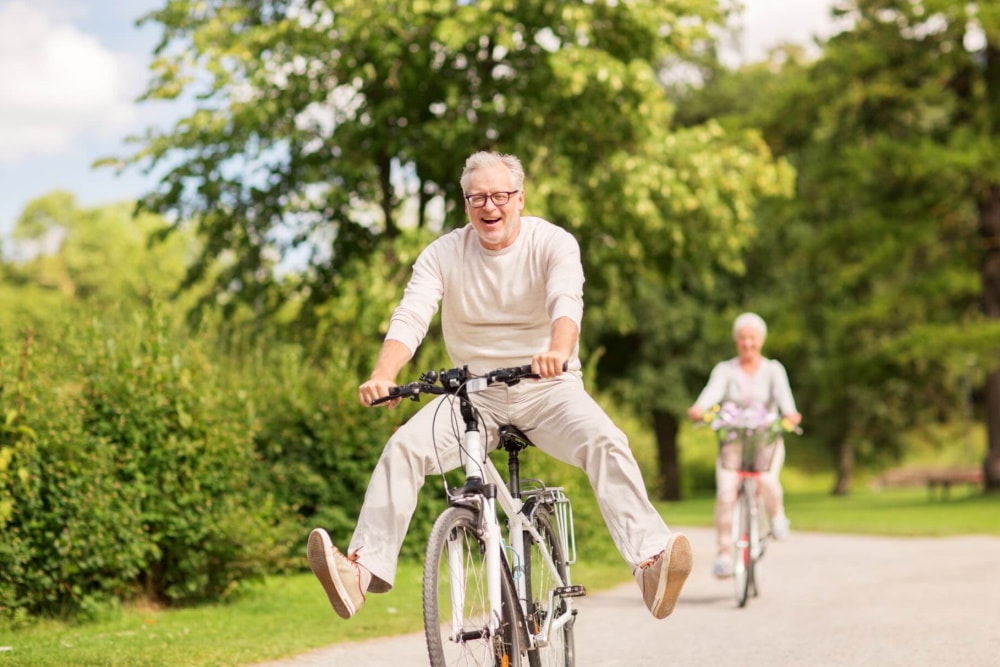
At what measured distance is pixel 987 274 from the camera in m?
30.4

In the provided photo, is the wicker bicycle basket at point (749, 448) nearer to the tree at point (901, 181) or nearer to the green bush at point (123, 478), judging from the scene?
the green bush at point (123, 478)

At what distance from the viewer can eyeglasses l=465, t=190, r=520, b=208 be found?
18.0 ft

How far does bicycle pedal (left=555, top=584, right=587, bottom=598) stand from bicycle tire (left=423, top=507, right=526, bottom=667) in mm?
553

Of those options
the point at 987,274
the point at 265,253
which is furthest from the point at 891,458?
the point at 265,253

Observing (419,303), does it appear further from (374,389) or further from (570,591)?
(570,591)

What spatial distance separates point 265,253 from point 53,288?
44662 millimetres

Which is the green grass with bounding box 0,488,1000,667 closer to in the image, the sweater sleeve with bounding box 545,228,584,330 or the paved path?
the paved path

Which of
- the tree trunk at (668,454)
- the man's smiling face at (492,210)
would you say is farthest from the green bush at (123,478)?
the tree trunk at (668,454)

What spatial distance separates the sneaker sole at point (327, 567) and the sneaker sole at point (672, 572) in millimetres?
1113

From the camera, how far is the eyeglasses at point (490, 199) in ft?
18.0

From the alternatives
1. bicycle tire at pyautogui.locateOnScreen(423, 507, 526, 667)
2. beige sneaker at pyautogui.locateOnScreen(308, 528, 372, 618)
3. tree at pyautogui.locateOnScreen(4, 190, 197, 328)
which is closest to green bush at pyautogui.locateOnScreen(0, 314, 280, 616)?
beige sneaker at pyautogui.locateOnScreen(308, 528, 372, 618)

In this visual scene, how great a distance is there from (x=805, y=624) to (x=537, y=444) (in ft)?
13.2

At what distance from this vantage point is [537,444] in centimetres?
567

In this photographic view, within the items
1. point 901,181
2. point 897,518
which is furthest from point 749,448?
point 901,181
